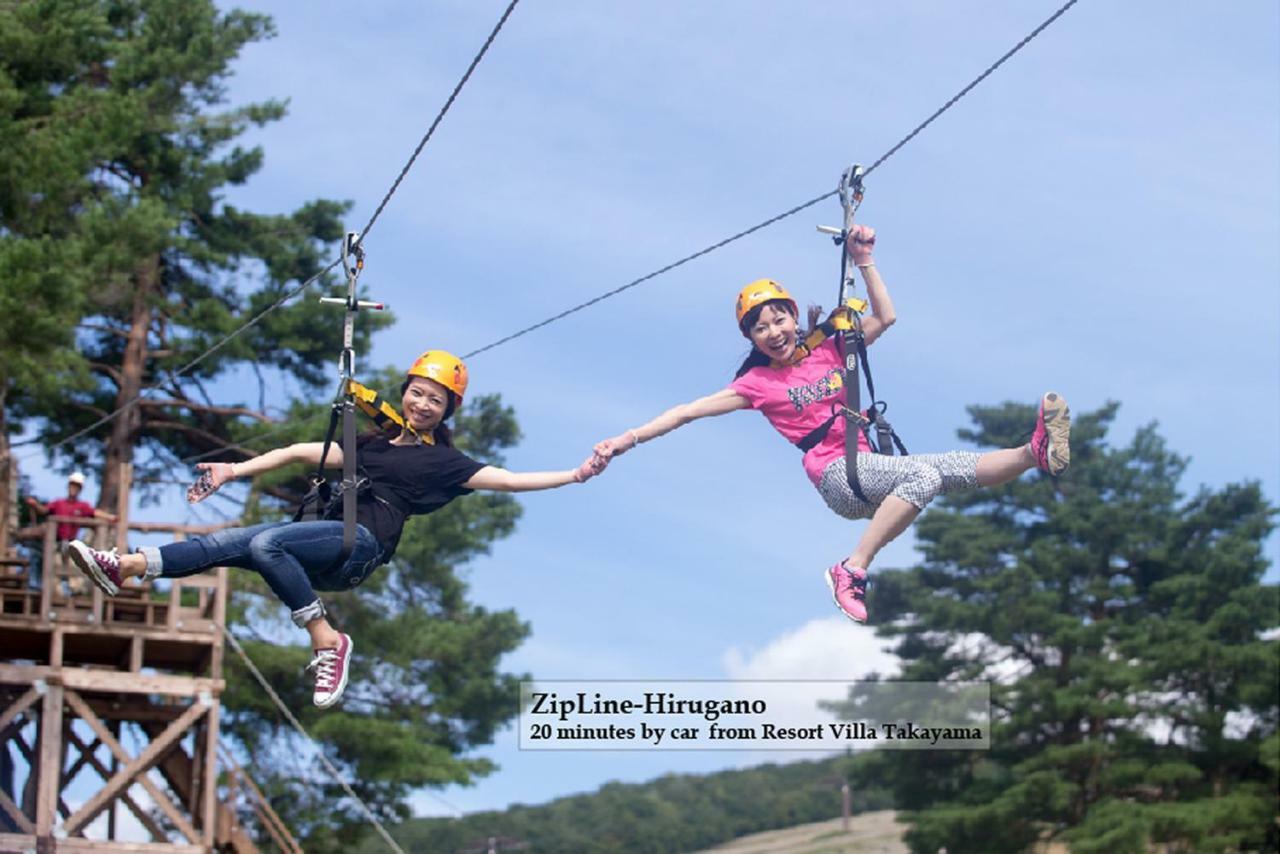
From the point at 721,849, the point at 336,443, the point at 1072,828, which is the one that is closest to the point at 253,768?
the point at 1072,828

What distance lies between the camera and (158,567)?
9094 mm

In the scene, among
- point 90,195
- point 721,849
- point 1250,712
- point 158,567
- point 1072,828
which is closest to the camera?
point 158,567

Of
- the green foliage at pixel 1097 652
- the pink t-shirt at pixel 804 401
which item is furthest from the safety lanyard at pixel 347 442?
the green foliage at pixel 1097 652

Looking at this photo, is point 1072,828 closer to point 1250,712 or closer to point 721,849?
point 1250,712

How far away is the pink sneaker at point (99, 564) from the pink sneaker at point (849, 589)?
3.35 metres

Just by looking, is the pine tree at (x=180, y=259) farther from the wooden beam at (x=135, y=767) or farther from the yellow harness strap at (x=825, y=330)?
the yellow harness strap at (x=825, y=330)

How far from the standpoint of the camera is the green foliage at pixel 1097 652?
1407 inches

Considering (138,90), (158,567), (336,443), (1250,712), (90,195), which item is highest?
(138,90)

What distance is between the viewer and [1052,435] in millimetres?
8984

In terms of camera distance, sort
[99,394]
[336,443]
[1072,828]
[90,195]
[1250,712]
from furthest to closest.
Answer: [1250,712]
[1072,828]
[99,394]
[90,195]
[336,443]

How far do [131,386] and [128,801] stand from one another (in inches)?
270

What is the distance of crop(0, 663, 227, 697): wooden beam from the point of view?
69.7ft

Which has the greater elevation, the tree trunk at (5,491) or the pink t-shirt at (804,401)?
the tree trunk at (5,491)

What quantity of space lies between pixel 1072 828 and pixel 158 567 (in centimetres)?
2912
